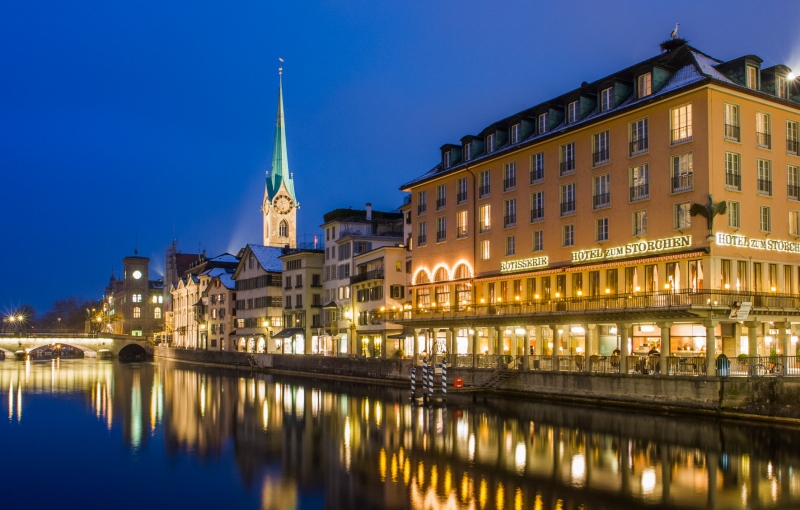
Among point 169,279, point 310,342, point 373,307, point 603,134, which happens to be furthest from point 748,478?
point 169,279

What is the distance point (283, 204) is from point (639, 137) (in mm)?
134391

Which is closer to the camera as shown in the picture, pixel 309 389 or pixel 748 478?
pixel 748 478

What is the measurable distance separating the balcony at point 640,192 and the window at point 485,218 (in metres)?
15.6

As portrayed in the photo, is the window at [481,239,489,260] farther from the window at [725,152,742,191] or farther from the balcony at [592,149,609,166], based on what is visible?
the window at [725,152,742,191]

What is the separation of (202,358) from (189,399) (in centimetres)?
5985

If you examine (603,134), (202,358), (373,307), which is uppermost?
(603,134)

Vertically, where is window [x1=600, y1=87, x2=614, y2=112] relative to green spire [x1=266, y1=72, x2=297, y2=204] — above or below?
below

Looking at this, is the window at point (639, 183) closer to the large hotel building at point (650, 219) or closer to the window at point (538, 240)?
the large hotel building at point (650, 219)

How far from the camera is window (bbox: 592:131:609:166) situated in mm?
53156

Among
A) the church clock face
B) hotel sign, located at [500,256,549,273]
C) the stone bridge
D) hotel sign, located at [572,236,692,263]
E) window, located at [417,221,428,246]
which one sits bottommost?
the stone bridge

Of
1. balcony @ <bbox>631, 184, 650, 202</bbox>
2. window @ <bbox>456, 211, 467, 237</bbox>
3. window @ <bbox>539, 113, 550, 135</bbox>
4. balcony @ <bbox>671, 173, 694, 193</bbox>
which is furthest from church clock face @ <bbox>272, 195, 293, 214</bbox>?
balcony @ <bbox>671, 173, 694, 193</bbox>

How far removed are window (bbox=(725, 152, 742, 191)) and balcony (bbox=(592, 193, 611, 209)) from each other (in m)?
8.17

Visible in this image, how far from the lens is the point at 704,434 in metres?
35.5

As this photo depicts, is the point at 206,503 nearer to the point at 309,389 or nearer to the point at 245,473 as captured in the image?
the point at 245,473
